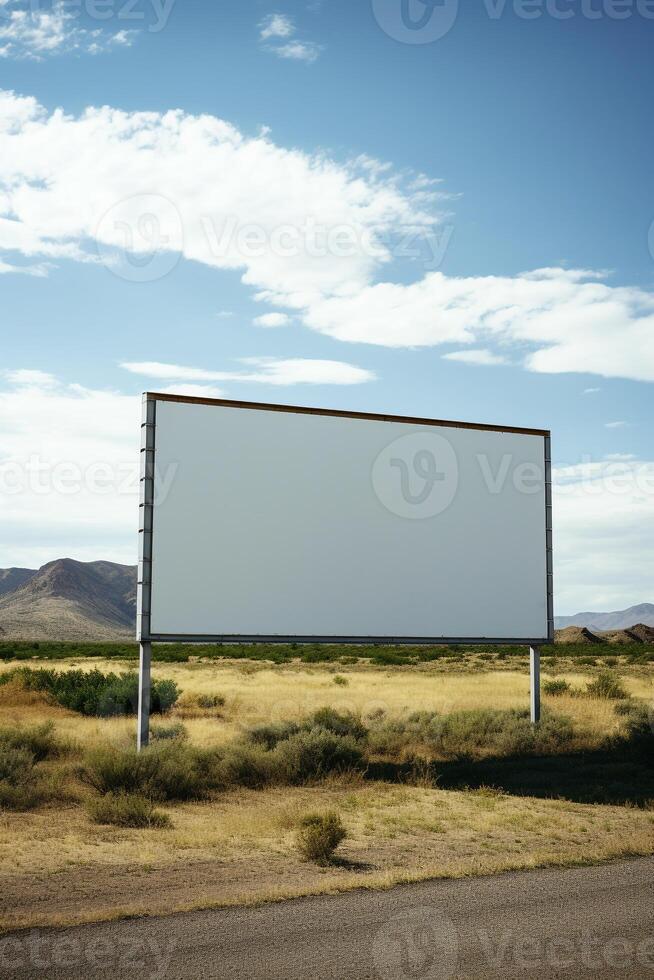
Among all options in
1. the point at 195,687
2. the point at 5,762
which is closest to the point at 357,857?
the point at 5,762

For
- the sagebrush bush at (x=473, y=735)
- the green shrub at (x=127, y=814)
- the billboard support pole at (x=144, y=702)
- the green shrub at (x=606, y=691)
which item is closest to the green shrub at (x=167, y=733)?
the billboard support pole at (x=144, y=702)

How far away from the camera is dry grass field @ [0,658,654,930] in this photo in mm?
8320

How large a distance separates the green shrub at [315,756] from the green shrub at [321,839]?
4.84 metres

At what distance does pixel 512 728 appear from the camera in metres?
18.2

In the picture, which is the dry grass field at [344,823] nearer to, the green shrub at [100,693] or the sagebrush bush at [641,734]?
the sagebrush bush at [641,734]

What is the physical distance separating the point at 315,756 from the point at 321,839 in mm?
5673

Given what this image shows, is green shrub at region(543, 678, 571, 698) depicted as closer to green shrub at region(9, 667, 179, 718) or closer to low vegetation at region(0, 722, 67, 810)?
green shrub at region(9, 667, 179, 718)

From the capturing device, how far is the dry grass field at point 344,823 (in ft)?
27.3

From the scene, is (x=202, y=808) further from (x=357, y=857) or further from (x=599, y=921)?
(x=599, y=921)

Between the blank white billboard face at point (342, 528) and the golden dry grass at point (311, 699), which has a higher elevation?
the blank white billboard face at point (342, 528)

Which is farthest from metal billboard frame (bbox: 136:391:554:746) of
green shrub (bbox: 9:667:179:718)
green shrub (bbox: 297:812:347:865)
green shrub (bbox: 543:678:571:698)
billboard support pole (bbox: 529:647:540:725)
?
green shrub (bbox: 543:678:571:698)

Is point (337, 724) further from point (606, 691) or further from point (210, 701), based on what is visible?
point (606, 691)

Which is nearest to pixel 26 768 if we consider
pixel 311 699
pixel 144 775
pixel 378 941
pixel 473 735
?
pixel 144 775

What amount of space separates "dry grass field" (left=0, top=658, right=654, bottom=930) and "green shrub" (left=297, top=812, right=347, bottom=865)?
147 millimetres
